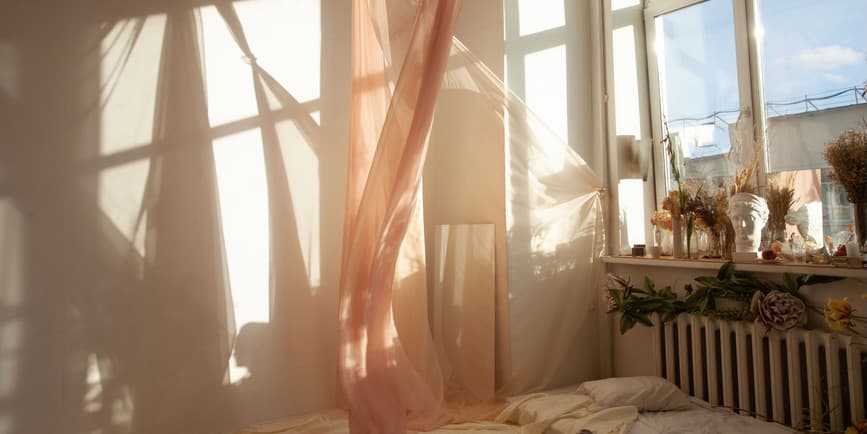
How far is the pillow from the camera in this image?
8.06ft

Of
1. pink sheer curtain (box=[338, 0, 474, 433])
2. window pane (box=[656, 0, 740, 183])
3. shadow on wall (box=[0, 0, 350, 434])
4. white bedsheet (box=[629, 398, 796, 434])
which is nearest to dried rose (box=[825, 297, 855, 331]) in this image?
white bedsheet (box=[629, 398, 796, 434])

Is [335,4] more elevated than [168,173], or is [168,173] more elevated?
[335,4]

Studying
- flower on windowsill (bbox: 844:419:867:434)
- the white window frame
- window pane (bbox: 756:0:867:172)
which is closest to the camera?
flower on windowsill (bbox: 844:419:867:434)

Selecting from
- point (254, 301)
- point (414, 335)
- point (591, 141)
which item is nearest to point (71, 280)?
point (254, 301)

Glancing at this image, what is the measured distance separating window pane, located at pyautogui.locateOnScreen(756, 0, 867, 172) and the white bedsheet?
3.82 ft

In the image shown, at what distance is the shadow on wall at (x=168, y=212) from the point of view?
2.23m

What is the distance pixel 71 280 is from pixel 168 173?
1.93 ft

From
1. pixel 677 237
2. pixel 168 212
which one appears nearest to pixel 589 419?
pixel 677 237

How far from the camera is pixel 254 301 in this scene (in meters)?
2.70

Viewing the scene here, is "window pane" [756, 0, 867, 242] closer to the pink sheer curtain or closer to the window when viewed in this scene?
the window

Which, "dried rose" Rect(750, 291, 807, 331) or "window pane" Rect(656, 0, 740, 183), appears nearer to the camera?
"dried rose" Rect(750, 291, 807, 331)

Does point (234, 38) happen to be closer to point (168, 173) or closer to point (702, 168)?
point (168, 173)

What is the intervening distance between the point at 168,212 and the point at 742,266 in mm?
2550

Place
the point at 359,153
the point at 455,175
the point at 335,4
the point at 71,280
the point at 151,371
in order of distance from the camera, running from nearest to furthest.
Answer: the point at 71,280 < the point at 151,371 < the point at 359,153 < the point at 335,4 < the point at 455,175
